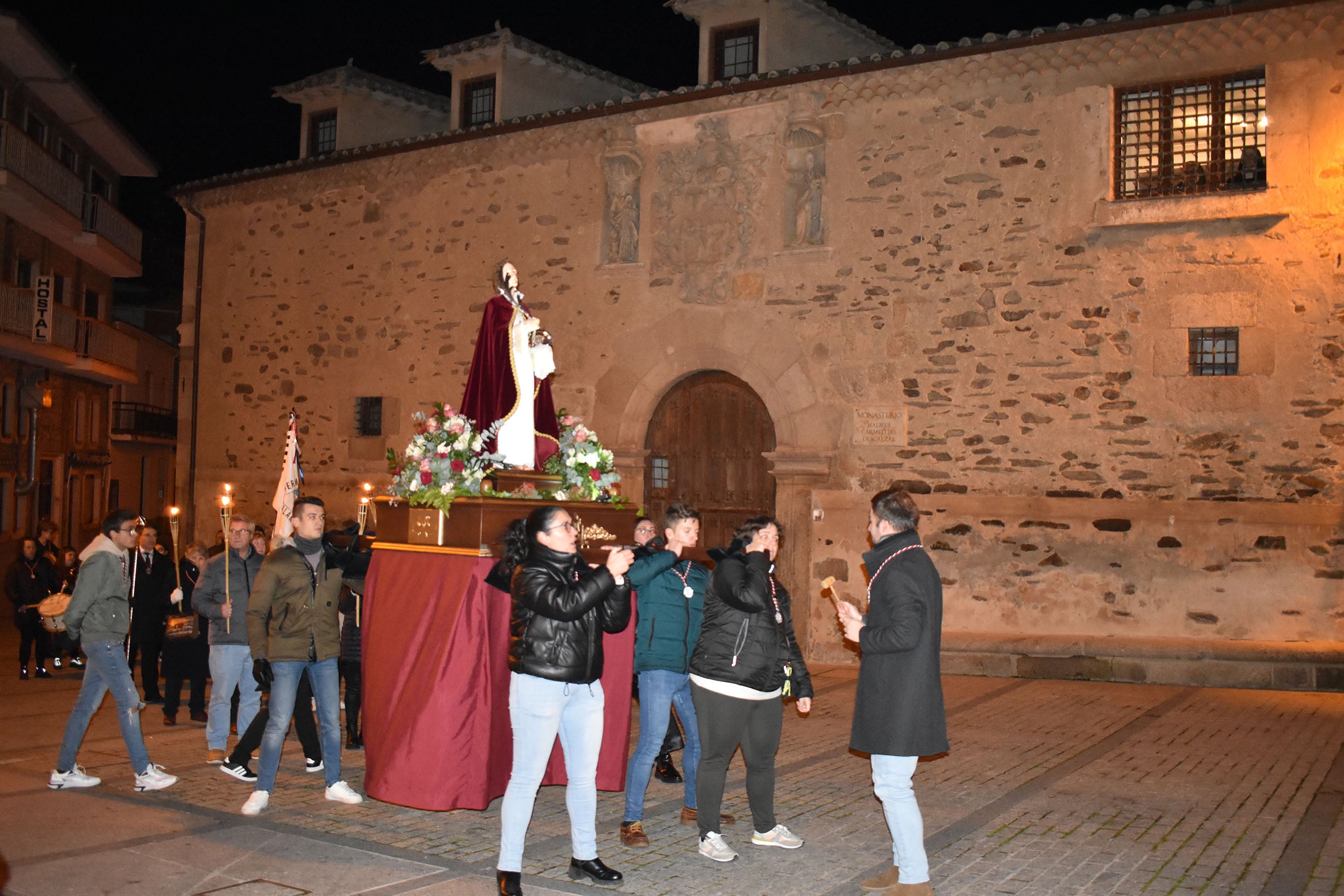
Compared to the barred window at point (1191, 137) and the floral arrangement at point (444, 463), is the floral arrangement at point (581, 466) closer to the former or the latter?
the floral arrangement at point (444, 463)

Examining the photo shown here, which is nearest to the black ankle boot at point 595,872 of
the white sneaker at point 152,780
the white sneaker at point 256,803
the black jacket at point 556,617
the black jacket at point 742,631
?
the black jacket at point 556,617

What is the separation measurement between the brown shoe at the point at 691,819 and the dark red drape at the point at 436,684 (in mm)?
611

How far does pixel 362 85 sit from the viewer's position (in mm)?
17953

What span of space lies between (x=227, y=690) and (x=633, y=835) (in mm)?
3654

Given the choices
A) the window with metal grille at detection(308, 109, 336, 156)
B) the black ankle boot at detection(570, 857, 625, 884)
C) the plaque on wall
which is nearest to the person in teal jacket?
the black ankle boot at detection(570, 857, 625, 884)

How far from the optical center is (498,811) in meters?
6.41

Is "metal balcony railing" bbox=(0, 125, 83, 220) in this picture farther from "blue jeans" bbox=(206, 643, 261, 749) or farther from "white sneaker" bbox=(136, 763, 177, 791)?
"white sneaker" bbox=(136, 763, 177, 791)

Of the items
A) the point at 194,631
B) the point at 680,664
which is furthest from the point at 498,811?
the point at 194,631

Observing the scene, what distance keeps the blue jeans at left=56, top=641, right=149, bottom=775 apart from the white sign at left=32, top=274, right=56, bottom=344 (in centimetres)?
1672

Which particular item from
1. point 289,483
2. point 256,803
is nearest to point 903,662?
point 256,803

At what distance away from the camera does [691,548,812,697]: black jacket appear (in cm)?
550

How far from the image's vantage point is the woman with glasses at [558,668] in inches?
192

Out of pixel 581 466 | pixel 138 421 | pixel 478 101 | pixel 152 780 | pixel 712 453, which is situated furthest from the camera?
pixel 138 421

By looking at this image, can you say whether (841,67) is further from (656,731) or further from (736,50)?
(656,731)
